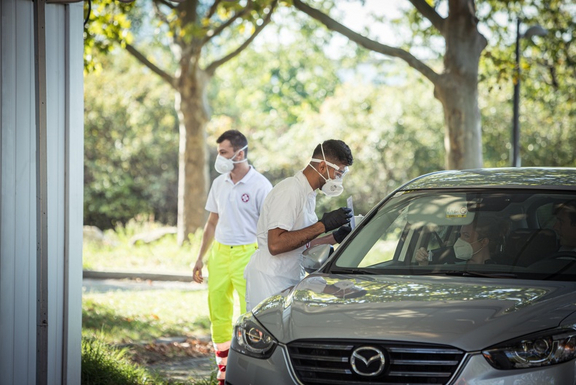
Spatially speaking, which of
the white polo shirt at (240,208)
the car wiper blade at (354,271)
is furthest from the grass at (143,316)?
the car wiper blade at (354,271)

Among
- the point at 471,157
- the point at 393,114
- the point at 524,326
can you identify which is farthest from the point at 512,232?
the point at 393,114

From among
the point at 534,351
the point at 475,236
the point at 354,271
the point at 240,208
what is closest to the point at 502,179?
the point at 475,236

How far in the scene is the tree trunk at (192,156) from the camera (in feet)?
61.7

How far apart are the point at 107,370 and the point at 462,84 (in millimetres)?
7802

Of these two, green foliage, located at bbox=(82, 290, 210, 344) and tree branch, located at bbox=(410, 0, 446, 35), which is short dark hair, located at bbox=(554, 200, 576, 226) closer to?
green foliage, located at bbox=(82, 290, 210, 344)

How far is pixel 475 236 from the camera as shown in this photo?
A: 17.5 ft

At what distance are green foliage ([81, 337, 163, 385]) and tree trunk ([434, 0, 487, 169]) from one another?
24.0ft

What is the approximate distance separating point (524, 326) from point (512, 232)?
1365 millimetres

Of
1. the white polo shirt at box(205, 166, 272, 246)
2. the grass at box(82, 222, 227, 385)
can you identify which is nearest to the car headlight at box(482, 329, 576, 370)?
the white polo shirt at box(205, 166, 272, 246)

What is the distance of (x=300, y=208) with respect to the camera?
20.1 feet

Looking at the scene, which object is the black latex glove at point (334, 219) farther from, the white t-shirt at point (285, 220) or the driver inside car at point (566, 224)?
the driver inside car at point (566, 224)

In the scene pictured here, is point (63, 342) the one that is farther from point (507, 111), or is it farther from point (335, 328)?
point (507, 111)

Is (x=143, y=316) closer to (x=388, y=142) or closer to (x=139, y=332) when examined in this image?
(x=139, y=332)

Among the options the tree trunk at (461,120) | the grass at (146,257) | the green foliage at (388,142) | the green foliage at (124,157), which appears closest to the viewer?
the tree trunk at (461,120)
